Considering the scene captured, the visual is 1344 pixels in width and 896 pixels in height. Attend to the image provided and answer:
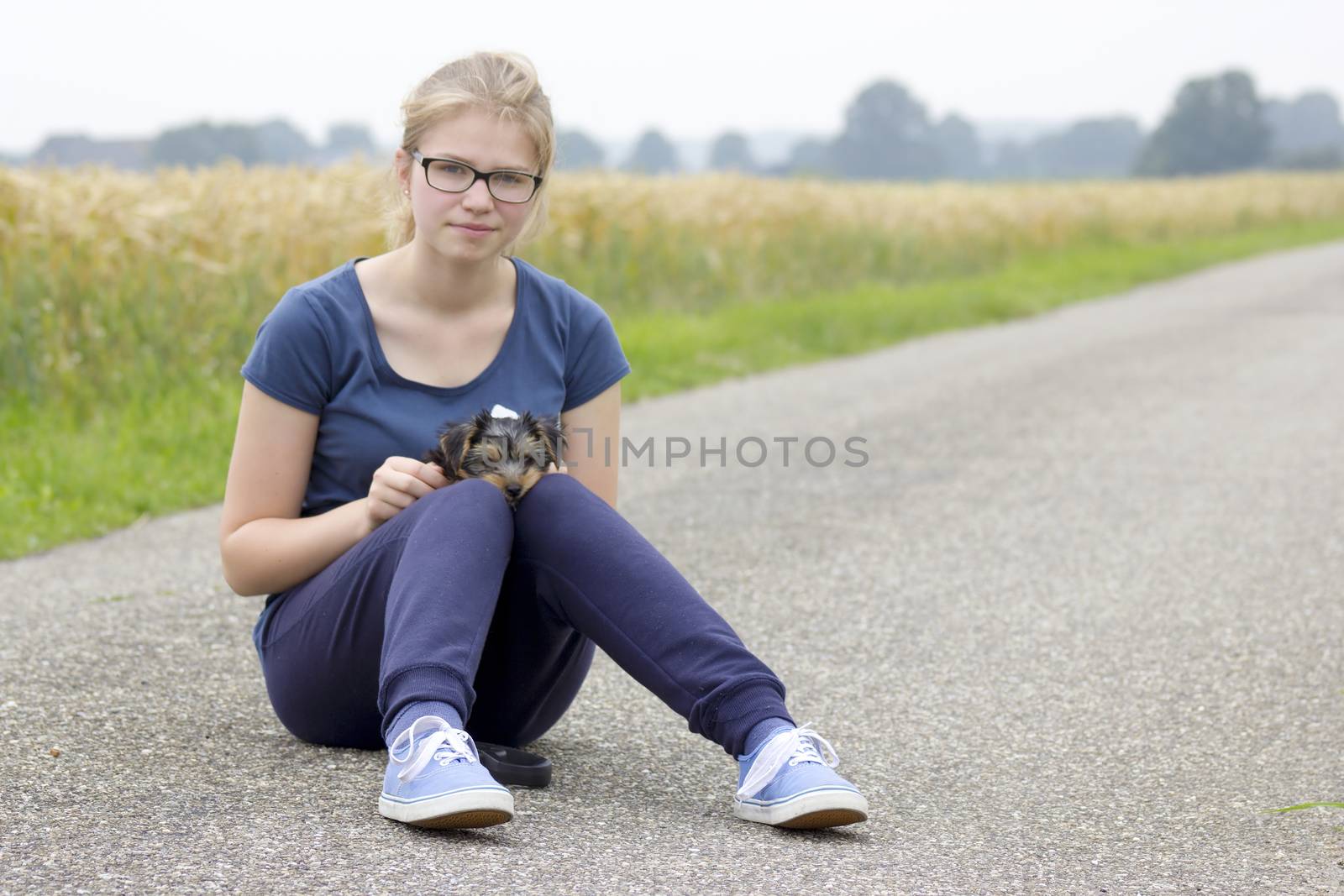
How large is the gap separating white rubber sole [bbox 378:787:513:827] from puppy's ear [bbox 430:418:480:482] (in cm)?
67

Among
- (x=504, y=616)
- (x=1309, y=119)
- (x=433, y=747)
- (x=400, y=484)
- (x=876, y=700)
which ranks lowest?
(x=876, y=700)

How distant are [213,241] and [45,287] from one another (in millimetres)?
1414

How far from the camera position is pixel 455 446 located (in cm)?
284

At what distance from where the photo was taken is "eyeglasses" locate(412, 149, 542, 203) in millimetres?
2891

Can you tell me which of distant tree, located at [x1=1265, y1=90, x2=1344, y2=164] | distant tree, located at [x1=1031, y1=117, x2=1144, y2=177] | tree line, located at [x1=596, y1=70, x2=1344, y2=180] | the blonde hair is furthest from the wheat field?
distant tree, located at [x1=1265, y1=90, x2=1344, y2=164]

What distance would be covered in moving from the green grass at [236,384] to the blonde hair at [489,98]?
3.19 m

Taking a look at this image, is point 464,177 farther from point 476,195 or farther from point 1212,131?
point 1212,131

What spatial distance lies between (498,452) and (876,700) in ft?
4.82

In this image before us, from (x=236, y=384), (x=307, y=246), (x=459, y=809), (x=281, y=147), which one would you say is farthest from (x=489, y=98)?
(x=281, y=147)

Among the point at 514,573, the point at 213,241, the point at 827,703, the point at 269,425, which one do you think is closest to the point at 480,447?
the point at 514,573

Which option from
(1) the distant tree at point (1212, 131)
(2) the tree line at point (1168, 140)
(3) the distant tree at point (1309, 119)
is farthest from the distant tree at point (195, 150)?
(3) the distant tree at point (1309, 119)

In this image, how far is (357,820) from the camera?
2.60 m

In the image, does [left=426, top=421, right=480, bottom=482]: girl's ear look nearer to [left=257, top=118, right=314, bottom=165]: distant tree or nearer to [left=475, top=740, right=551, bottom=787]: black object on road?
[left=475, top=740, right=551, bottom=787]: black object on road

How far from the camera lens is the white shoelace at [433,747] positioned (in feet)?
8.04
